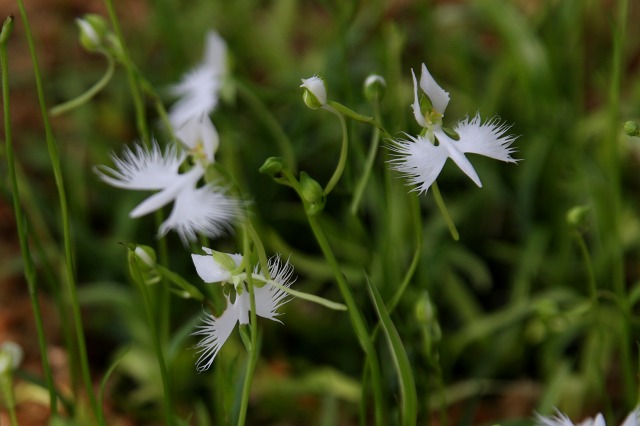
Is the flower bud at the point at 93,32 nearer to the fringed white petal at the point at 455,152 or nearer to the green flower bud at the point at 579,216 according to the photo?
the fringed white petal at the point at 455,152

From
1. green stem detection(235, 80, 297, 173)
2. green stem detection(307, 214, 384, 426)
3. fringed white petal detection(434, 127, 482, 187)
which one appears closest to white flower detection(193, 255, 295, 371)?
green stem detection(307, 214, 384, 426)

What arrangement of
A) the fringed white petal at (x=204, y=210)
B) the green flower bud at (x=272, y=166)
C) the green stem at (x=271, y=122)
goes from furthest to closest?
1. the green stem at (x=271, y=122)
2. the fringed white petal at (x=204, y=210)
3. the green flower bud at (x=272, y=166)

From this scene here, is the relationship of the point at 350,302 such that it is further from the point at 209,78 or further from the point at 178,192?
the point at 209,78

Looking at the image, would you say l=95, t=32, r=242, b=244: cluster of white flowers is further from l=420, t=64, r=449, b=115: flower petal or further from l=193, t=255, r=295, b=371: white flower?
l=420, t=64, r=449, b=115: flower petal

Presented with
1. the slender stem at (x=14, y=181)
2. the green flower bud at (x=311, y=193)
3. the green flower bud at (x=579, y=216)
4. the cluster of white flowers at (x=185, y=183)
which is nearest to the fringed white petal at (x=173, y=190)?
the cluster of white flowers at (x=185, y=183)

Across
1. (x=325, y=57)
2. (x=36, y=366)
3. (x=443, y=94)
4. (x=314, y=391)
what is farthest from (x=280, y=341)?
(x=443, y=94)

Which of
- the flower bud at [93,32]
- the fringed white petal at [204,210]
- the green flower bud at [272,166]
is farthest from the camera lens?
the flower bud at [93,32]

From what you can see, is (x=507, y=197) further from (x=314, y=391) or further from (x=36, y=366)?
(x=36, y=366)
